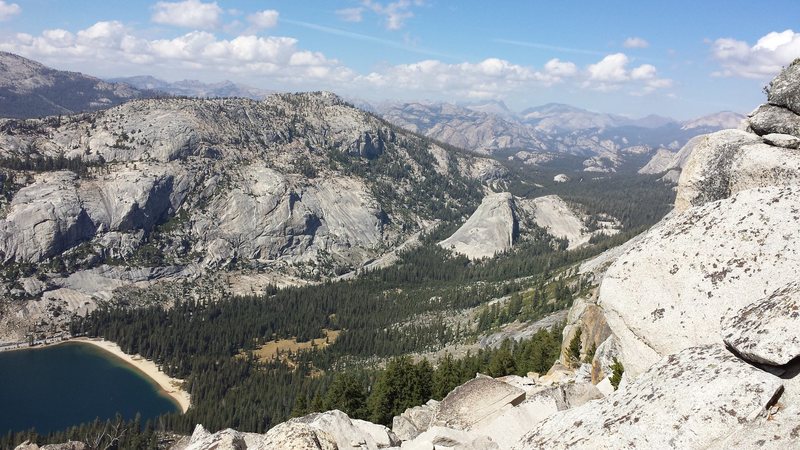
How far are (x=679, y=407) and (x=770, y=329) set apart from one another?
137 inches

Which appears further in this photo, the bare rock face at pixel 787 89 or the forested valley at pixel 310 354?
the forested valley at pixel 310 354

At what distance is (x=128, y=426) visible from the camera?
338 feet

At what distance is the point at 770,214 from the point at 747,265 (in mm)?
2268

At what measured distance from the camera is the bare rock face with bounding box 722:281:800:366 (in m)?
12.7

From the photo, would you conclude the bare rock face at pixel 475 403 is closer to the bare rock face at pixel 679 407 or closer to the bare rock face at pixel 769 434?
the bare rock face at pixel 679 407

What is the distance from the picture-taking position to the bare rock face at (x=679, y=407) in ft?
41.5

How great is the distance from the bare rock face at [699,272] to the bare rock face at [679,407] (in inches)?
112

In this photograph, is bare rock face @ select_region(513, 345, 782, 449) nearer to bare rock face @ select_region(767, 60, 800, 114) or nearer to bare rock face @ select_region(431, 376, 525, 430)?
bare rock face @ select_region(431, 376, 525, 430)

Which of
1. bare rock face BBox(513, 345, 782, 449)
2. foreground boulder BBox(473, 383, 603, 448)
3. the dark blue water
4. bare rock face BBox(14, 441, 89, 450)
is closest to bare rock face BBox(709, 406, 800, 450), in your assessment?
bare rock face BBox(513, 345, 782, 449)

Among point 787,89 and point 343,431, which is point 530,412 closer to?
point 343,431

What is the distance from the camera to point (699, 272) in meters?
18.2

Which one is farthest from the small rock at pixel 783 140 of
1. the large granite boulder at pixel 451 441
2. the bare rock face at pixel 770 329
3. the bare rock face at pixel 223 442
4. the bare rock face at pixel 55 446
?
the bare rock face at pixel 55 446

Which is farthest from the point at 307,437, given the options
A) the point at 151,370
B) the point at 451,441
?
the point at 151,370

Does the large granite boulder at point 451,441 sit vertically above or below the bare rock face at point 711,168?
below
